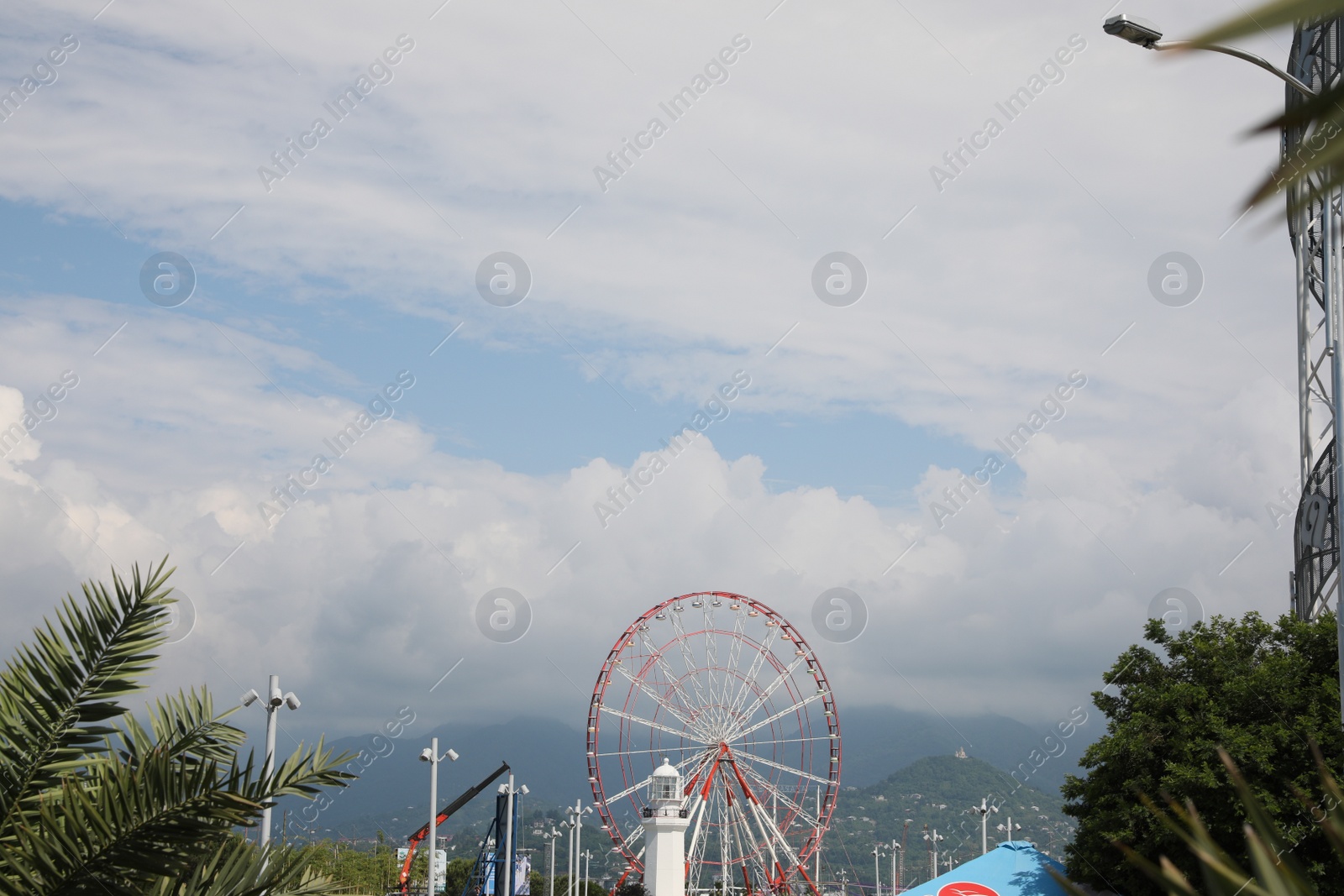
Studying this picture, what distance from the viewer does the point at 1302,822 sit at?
2269cm

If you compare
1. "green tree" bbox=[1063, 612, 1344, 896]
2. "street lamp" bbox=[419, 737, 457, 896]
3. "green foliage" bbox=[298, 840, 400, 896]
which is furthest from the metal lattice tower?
"green foliage" bbox=[298, 840, 400, 896]

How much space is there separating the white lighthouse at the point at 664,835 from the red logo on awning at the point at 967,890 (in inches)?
1412

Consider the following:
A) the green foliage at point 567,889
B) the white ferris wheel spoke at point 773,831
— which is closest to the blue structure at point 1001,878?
the white ferris wheel spoke at point 773,831

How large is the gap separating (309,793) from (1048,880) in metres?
19.2

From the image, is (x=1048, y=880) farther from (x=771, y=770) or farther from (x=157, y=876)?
(x=771, y=770)

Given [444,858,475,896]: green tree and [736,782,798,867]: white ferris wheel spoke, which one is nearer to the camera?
[736,782,798,867]: white ferris wheel spoke

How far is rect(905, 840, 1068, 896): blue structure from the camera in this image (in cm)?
2281

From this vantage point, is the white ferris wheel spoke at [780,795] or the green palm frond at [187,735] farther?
the white ferris wheel spoke at [780,795]

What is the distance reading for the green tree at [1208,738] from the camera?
23453 millimetres

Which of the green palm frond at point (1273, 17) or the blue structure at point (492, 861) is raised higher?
the blue structure at point (492, 861)

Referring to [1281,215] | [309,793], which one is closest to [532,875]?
[309,793]

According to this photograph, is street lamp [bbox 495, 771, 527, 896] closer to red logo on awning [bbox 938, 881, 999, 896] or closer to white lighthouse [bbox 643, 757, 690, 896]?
white lighthouse [bbox 643, 757, 690, 896]

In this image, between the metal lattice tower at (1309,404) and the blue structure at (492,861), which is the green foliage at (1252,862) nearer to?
the metal lattice tower at (1309,404)

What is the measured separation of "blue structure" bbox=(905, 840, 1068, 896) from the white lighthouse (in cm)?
3511
